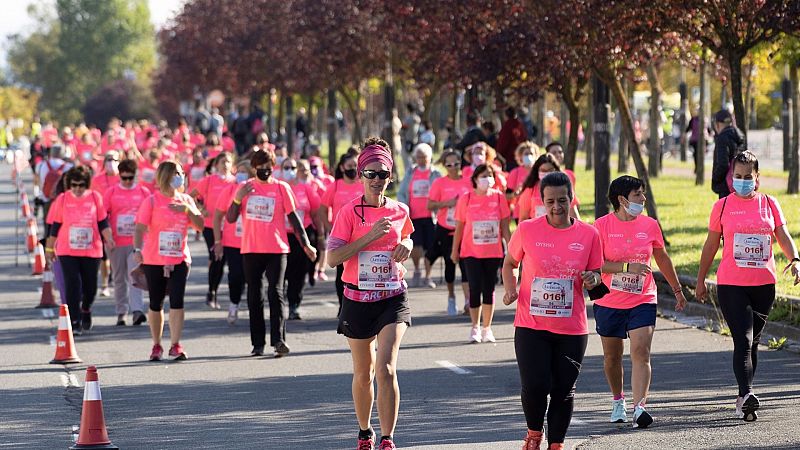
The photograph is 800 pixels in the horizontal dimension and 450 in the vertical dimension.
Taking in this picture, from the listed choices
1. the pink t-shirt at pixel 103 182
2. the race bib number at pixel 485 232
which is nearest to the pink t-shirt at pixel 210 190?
the pink t-shirt at pixel 103 182

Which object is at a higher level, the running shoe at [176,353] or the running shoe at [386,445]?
the running shoe at [386,445]

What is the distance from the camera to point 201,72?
212 feet

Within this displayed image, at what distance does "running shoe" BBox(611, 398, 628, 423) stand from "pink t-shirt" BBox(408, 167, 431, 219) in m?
9.14

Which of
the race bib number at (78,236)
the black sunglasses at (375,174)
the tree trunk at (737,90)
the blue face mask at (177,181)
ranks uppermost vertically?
the tree trunk at (737,90)

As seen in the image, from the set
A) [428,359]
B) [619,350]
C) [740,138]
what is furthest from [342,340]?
[619,350]

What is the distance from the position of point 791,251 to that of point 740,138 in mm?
5328

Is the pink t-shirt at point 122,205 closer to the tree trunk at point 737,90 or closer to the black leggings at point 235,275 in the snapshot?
the black leggings at point 235,275

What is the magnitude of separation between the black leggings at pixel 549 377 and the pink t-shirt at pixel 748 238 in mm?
2505

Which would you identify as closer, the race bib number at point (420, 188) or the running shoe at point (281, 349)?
the running shoe at point (281, 349)

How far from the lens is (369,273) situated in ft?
30.5

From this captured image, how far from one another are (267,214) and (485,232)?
2.26 m

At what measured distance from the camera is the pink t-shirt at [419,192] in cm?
1958

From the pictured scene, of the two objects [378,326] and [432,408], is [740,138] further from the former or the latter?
[378,326]

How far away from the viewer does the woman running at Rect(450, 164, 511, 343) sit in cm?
1531
